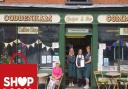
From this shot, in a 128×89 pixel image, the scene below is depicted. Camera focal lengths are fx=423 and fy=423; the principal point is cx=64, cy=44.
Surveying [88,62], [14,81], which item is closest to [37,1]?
[88,62]

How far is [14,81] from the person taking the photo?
6.83 metres

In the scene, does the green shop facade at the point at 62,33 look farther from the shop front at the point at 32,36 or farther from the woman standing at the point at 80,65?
the woman standing at the point at 80,65

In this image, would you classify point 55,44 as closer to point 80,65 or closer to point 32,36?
point 32,36

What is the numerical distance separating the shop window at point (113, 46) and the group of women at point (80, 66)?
0.48m

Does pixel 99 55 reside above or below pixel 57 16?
below

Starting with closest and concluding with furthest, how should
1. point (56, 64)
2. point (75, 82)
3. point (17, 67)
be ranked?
point (17, 67)
point (56, 64)
point (75, 82)

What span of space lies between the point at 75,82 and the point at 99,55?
4.81 feet

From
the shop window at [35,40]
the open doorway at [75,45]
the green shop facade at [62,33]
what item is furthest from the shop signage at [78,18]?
Result: the open doorway at [75,45]

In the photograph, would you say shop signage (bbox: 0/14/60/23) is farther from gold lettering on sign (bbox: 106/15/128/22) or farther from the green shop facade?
gold lettering on sign (bbox: 106/15/128/22)

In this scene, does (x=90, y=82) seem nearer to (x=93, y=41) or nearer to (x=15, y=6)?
(x=93, y=41)

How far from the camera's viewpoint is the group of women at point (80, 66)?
16562mm

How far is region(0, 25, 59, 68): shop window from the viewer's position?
55.2 feet

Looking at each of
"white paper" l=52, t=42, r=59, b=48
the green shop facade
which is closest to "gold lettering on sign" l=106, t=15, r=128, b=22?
the green shop facade

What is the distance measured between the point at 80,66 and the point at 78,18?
189 centimetres
